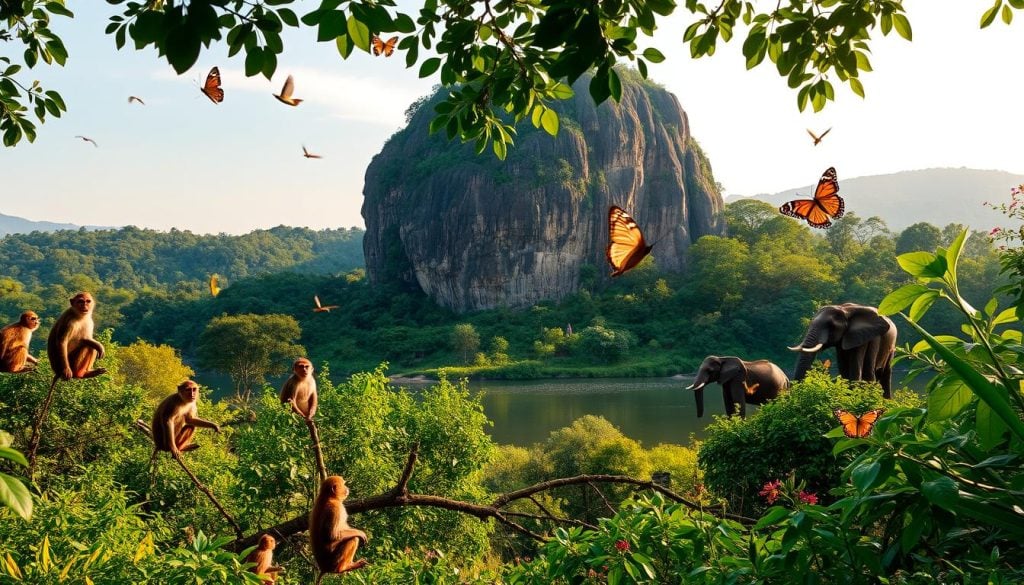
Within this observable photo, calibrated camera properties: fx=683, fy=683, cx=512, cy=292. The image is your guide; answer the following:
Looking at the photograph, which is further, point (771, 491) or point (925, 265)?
point (771, 491)

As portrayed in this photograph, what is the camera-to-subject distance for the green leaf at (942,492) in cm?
110

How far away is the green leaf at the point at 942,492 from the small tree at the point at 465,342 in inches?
1684

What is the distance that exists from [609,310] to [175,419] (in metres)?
47.5

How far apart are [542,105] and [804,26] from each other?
0.82m

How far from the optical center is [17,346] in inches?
82.9

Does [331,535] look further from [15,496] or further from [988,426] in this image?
[988,426]

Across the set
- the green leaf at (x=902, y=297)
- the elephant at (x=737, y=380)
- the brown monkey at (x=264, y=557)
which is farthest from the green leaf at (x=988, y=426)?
the elephant at (x=737, y=380)

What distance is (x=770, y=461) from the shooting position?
7035mm

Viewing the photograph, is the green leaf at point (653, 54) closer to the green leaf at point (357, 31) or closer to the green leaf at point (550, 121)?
the green leaf at point (550, 121)

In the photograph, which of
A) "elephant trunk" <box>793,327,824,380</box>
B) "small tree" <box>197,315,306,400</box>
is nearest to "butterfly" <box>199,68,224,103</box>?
"elephant trunk" <box>793,327,824,380</box>

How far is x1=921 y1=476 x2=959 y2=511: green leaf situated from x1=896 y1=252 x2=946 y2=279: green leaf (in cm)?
42

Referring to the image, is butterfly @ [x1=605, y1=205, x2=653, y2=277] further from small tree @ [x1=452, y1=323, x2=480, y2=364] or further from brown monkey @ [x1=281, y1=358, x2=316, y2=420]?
small tree @ [x1=452, y1=323, x2=480, y2=364]

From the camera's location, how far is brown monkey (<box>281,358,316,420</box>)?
253 cm

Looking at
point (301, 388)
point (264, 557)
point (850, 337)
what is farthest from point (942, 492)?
point (850, 337)
